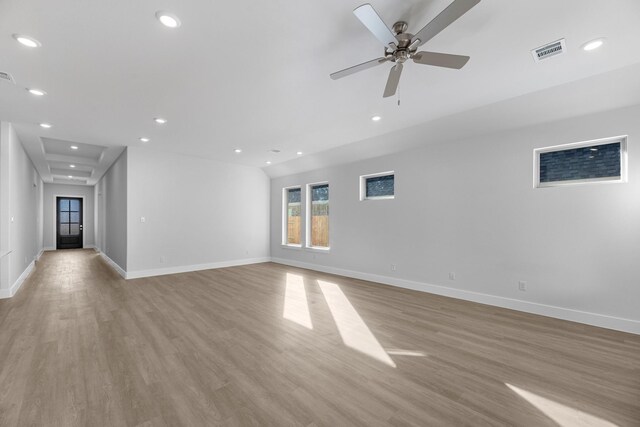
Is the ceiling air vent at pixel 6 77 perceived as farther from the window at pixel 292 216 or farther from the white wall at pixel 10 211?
the window at pixel 292 216

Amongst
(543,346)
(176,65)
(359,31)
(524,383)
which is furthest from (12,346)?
(543,346)

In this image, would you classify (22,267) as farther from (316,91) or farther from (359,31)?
(359,31)

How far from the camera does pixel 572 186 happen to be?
3.49m

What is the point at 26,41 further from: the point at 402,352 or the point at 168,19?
the point at 402,352

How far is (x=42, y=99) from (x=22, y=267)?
412 cm

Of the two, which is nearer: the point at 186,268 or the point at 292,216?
the point at 186,268

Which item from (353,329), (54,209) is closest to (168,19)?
(353,329)

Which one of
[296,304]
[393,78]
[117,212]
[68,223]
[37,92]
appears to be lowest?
[296,304]

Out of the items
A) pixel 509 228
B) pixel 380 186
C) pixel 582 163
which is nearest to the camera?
pixel 582 163

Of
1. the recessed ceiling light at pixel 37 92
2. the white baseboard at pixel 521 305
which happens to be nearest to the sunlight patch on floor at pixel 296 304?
the white baseboard at pixel 521 305

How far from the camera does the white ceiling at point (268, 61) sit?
2.00 metres

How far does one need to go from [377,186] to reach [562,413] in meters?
4.41

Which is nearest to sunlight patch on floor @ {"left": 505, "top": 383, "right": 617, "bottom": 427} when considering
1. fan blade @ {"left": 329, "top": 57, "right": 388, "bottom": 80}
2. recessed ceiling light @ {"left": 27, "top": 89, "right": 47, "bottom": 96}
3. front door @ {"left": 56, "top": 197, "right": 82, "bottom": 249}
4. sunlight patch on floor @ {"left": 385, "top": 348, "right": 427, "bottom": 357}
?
sunlight patch on floor @ {"left": 385, "top": 348, "right": 427, "bottom": 357}

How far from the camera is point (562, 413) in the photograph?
1788 mm
